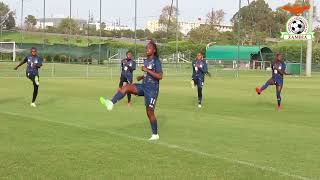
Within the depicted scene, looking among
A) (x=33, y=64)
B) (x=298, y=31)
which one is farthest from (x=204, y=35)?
(x=33, y=64)

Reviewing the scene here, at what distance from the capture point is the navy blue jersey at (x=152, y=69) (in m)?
12.5

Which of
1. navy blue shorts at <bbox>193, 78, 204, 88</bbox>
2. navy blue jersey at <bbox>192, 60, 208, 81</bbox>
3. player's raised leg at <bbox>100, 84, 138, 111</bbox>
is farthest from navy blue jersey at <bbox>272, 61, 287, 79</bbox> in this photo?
player's raised leg at <bbox>100, 84, 138, 111</bbox>

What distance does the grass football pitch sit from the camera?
9383 mm

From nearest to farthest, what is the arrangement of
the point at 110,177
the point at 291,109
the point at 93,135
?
the point at 110,177 → the point at 93,135 → the point at 291,109

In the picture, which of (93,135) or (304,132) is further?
(304,132)

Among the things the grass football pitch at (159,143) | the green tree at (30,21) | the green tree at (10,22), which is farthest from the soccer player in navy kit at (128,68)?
the green tree at (10,22)

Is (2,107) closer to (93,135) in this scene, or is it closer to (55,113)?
(55,113)

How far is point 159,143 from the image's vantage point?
12.4 m

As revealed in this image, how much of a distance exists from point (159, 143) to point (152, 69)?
4.97 feet

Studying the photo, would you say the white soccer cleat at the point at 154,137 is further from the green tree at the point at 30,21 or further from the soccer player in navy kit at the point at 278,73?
the green tree at the point at 30,21

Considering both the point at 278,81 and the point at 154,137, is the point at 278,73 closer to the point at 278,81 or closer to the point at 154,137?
the point at 278,81

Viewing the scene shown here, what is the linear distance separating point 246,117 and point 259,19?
109 metres

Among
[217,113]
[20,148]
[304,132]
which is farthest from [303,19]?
[20,148]

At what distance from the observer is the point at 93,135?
13484mm
